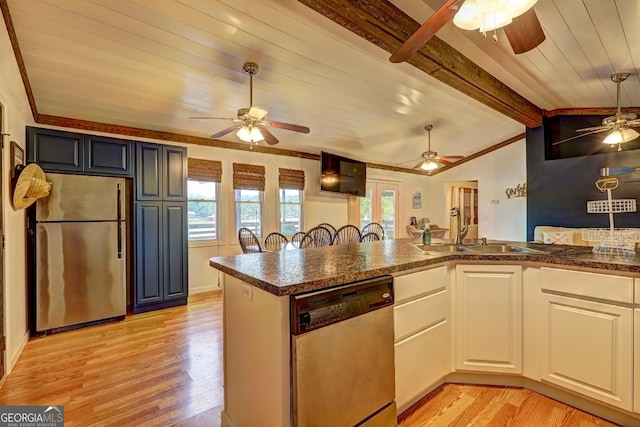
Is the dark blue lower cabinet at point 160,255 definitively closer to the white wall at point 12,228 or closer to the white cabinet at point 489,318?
the white wall at point 12,228

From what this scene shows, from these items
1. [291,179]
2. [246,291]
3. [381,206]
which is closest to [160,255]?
[291,179]

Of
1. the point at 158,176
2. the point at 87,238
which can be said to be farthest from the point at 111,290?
the point at 158,176

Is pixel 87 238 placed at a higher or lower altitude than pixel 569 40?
lower

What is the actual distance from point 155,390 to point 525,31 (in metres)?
3.04

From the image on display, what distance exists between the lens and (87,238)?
316cm

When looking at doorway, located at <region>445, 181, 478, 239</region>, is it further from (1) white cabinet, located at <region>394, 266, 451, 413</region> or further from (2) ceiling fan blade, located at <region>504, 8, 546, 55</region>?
(2) ceiling fan blade, located at <region>504, 8, 546, 55</region>

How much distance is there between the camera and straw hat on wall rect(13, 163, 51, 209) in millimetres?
2350

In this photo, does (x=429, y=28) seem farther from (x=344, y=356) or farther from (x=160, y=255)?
(x=160, y=255)

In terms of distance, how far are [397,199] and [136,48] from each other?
5.89m

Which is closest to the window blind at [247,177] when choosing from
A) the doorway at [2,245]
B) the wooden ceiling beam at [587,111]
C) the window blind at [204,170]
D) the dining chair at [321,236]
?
the window blind at [204,170]

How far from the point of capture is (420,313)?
1775 millimetres

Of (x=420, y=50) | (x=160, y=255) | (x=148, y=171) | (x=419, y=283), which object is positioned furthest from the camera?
(x=160, y=255)

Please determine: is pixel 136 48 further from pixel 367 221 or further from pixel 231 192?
pixel 367 221

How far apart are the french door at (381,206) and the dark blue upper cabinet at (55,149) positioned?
15.2ft
